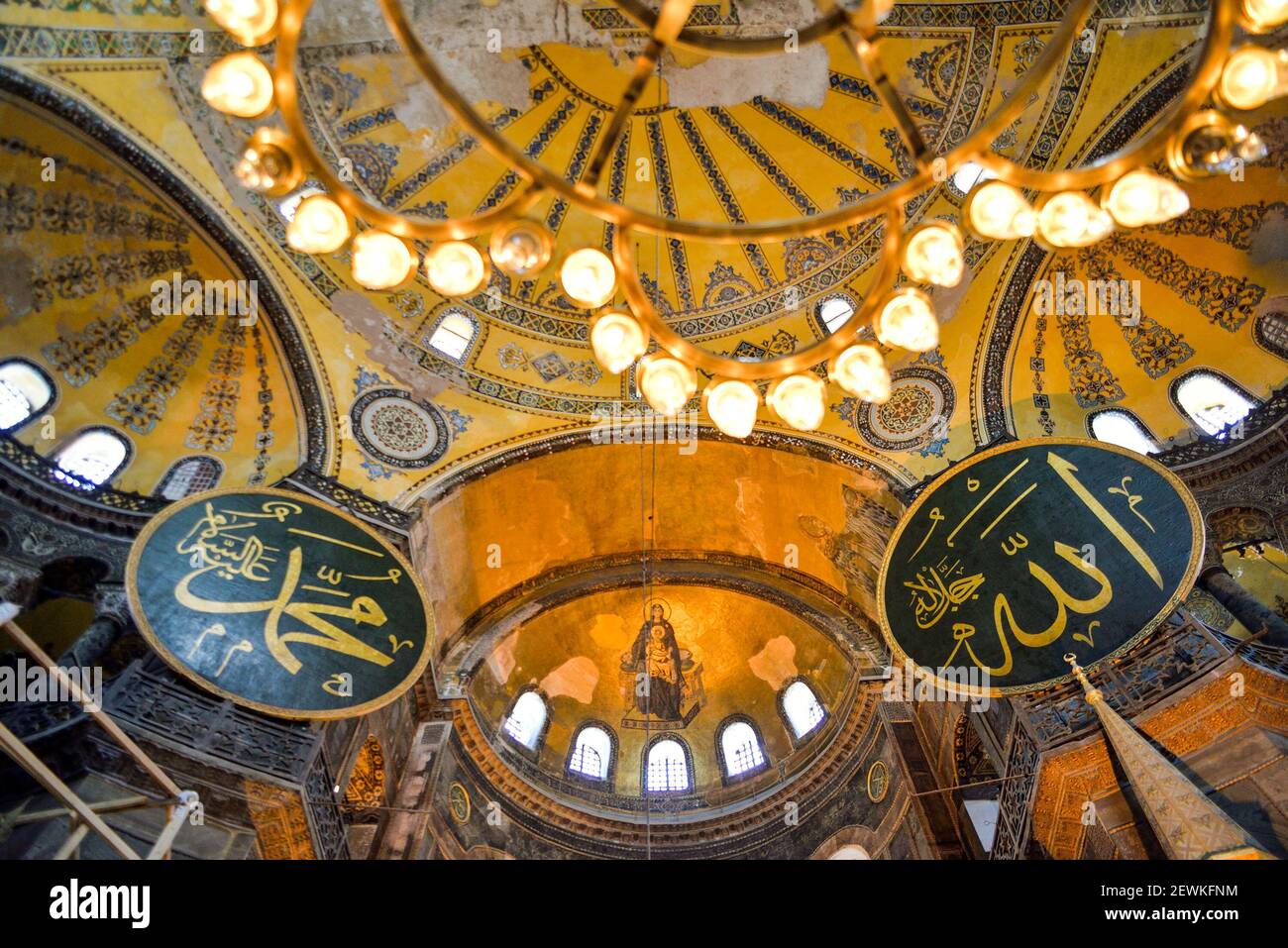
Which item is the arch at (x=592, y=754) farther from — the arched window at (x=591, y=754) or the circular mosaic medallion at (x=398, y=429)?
the circular mosaic medallion at (x=398, y=429)

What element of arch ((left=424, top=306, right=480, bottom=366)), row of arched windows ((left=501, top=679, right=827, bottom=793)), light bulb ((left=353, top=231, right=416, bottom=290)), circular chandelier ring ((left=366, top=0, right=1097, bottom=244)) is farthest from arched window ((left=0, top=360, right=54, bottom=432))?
circular chandelier ring ((left=366, top=0, right=1097, bottom=244))

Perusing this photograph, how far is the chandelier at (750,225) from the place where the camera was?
3.49m

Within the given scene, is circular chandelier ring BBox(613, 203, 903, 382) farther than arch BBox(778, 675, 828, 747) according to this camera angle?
No

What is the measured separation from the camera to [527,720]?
11281 millimetres

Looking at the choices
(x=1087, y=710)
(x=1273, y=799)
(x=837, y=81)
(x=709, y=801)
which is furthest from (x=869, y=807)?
(x=837, y=81)

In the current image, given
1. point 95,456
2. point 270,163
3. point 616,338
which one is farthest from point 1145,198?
point 95,456

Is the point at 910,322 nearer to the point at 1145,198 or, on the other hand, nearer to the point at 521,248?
the point at 1145,198

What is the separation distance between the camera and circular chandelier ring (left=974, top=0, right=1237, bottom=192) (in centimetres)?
329

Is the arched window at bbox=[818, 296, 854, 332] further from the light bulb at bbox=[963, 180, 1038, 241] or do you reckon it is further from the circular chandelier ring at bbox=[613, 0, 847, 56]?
the circular chandelier ring at bbox=[613, 0, 847, 56]

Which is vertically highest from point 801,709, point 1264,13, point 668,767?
point 801,709

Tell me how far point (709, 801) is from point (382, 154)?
30.5 ft

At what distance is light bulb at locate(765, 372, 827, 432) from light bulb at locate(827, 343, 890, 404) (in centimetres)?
14

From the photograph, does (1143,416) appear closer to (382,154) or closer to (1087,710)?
(1087,710)

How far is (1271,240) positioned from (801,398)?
717 centimetres
